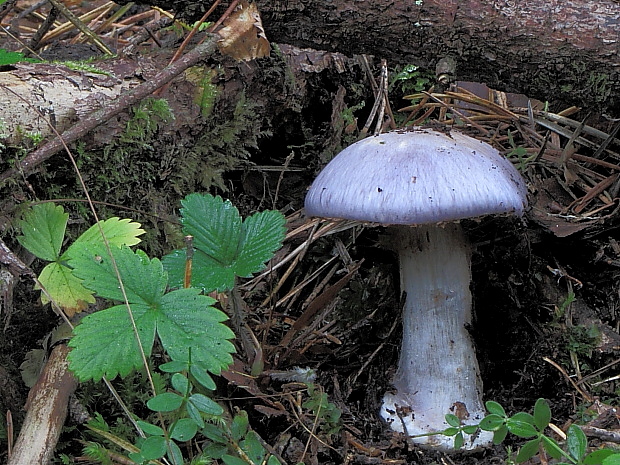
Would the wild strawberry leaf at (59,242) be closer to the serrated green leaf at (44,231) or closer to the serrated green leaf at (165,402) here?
the serrated green leaf at (44,231)

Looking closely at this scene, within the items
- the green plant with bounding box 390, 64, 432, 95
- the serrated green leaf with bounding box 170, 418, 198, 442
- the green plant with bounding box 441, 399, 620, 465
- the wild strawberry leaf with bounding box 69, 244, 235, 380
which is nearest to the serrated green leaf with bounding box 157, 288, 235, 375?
the wild strawberry leaf with bounding box 69, 244, 235, 380

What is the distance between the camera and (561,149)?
254cm

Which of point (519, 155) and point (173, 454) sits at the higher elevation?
point (173, 454)

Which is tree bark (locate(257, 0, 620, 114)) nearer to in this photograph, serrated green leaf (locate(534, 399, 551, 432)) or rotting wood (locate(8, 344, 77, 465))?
serrated green leaf (locate(534, 399, 551, 432))

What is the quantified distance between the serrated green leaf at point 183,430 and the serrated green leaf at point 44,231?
0.54 meters

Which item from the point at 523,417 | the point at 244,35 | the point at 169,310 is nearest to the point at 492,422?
the point at 523,417

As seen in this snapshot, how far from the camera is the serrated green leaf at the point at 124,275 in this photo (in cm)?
141

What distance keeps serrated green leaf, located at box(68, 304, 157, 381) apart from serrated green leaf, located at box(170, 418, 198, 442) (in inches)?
5.8

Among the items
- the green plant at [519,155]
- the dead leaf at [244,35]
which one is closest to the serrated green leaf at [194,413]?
the dead leaf at [244,35]

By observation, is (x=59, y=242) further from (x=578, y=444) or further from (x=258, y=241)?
(x=578, y=444)

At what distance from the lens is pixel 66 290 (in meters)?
1.51

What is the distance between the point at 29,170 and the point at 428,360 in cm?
128

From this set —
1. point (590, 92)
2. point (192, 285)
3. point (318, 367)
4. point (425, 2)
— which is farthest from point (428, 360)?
point (425, 2)

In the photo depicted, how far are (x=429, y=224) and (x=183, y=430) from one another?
0.94m
